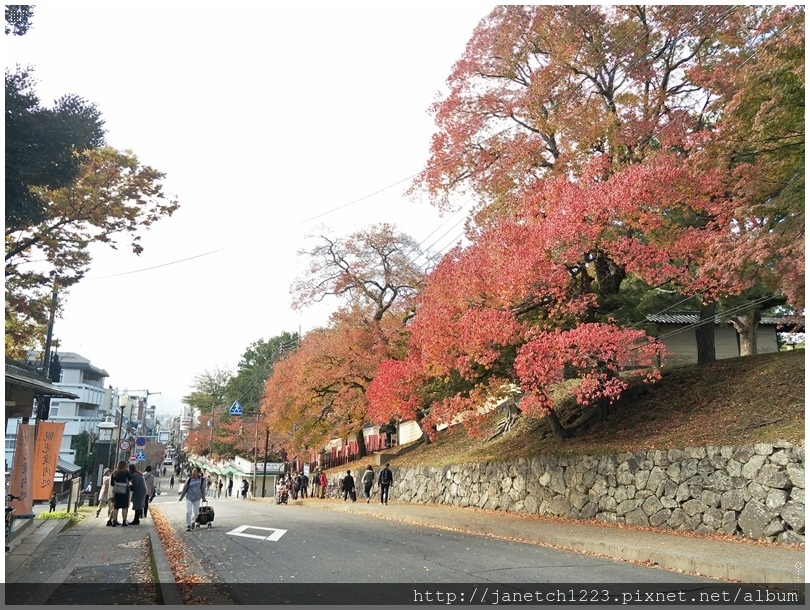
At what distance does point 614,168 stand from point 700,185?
106 inches

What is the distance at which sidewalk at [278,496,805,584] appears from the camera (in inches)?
343

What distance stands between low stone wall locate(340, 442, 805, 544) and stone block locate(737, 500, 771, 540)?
0.02m

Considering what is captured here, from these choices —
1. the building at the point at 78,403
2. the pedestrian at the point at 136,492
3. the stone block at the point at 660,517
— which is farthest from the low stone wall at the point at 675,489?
the building at the point at 78,403

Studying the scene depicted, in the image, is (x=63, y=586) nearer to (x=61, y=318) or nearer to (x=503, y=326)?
(x=503, y=326)

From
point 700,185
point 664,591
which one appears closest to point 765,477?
point 664,591

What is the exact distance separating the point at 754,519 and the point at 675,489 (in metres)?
2.01

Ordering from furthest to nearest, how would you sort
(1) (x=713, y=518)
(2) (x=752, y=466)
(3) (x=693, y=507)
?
(3) (x=693, y=507) < (1) (x=713, y=518) < (2) (x=752, y=466)

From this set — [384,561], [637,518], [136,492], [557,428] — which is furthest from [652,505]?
[136,492]

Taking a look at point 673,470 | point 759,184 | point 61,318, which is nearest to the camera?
point 759,184

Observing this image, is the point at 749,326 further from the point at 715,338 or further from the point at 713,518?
the point at 713,518

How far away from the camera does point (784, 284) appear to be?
11.0 m

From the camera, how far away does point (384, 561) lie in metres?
9.62

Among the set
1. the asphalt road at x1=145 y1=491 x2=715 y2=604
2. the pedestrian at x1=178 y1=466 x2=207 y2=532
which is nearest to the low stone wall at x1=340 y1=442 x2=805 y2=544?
the asphalt road at x1=145 y1=491 x2=715 y2=604

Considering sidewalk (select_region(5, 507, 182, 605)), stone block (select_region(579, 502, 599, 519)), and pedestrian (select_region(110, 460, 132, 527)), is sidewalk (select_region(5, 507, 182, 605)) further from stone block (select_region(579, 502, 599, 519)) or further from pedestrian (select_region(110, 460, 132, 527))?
stone block (select_region(579, 502, 599, 519))
